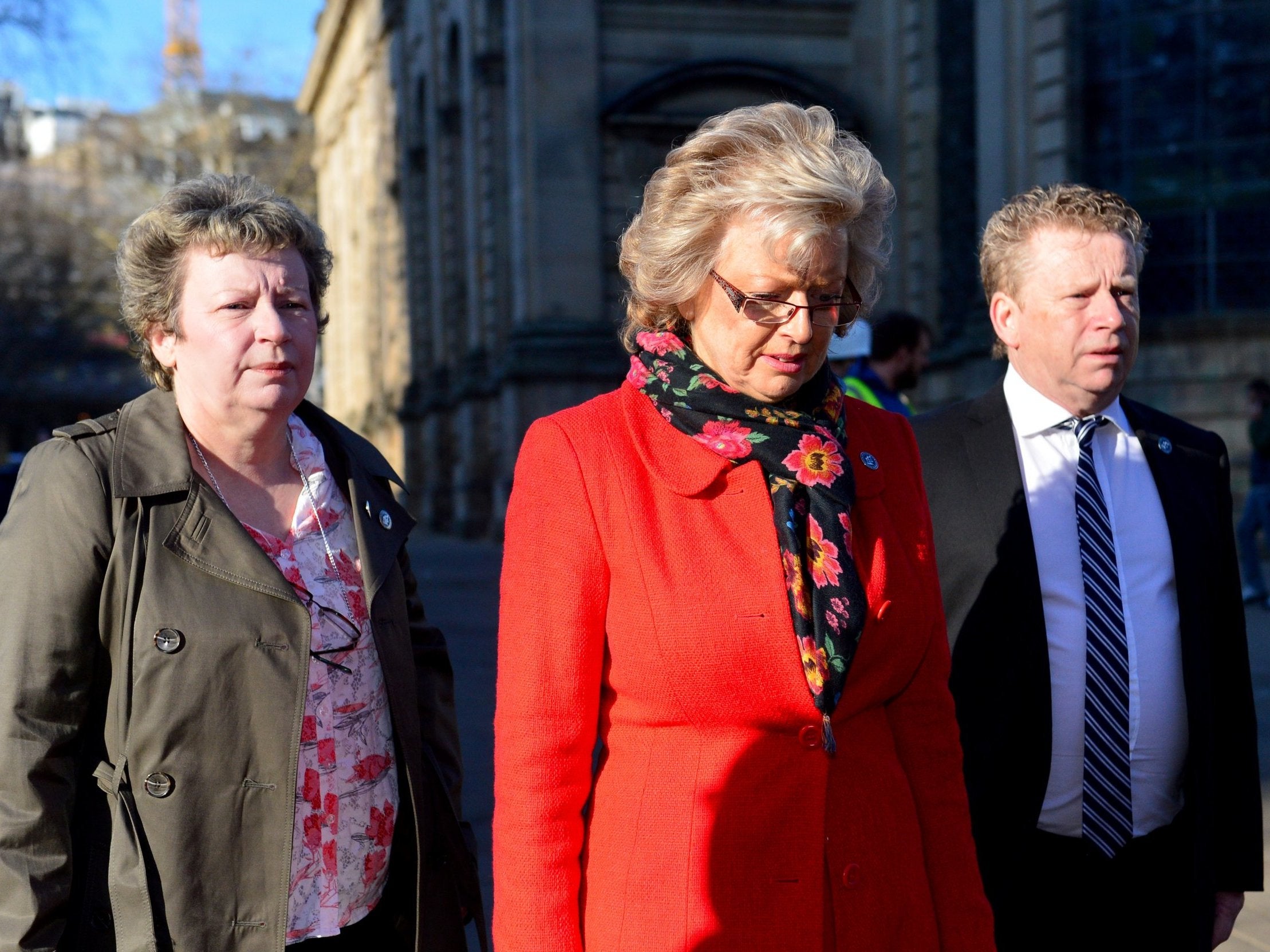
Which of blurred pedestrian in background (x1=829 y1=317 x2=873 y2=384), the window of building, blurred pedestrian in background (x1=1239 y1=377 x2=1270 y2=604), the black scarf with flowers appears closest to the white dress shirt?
the black scarf with flowers

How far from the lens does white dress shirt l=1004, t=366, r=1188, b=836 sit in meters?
3.13

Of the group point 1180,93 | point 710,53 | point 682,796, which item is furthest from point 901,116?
point 682,796

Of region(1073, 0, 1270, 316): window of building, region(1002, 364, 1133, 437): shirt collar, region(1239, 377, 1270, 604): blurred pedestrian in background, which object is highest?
region(1073, 0, 1270, 316): window of building

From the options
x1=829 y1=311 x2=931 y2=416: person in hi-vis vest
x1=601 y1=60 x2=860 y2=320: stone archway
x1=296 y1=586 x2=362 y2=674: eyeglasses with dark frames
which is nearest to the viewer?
x1=296 y1=586 x2=362 y2=674: eyeglasses with dark frames

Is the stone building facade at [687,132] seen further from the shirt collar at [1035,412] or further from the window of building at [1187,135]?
the shirt collar at [1035,412]

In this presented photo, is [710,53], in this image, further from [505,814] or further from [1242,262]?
[505,814]

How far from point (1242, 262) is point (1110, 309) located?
41.2 ft

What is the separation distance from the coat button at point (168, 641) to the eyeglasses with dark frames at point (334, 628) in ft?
0.80

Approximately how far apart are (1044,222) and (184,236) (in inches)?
70.7

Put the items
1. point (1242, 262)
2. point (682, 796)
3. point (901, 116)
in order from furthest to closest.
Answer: point (901, 116)
point (1242, 262)
point (682, 796)

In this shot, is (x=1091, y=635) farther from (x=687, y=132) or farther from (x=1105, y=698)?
(x=687, y=132)

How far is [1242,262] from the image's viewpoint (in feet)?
48.1

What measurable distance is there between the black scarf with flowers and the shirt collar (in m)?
0.96

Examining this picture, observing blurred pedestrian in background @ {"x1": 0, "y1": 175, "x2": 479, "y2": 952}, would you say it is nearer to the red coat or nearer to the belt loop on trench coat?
the belt loop on trench coat
